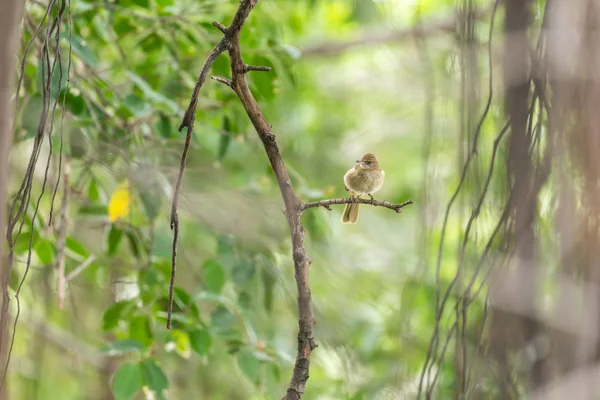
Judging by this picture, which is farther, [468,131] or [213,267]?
[213,267]

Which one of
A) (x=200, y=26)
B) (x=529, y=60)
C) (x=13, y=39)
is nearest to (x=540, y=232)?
(x=529, y=60)

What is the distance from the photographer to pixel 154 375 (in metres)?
2.71

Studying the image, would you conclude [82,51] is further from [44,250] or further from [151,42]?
[44,250]

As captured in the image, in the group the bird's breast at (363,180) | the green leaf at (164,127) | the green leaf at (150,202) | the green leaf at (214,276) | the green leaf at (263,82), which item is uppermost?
the green leaf at (263,82)

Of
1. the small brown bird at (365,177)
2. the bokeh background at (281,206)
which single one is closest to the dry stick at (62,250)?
the bokeh background at (281,206)

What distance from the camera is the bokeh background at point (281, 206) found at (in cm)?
140

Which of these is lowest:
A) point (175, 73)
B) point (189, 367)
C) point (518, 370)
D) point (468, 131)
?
point (189, 367)

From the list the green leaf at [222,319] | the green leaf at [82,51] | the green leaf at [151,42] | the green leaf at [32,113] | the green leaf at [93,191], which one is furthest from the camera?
the green leaf at [93,191]

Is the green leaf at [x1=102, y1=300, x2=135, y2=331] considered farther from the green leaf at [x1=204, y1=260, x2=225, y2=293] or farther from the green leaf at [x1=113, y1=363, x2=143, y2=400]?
the green leaf at [x1=204, y1=260, x2=225, y2=293]

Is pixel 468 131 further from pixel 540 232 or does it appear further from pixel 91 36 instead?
pixel 91 36

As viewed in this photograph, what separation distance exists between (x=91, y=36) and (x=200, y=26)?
74 centimetres

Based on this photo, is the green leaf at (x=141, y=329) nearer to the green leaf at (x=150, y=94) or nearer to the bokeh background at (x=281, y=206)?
the bokeh background at (x=281, y=206)

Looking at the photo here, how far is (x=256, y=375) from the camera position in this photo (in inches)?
111

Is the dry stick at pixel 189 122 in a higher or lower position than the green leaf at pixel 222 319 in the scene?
higher
